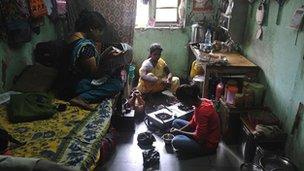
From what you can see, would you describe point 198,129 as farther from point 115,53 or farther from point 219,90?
point 115,53

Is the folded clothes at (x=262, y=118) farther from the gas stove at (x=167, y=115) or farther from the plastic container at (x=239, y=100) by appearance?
the gas stove at (x=167, y=115)

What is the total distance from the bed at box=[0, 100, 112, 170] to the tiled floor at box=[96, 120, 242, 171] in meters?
0.62

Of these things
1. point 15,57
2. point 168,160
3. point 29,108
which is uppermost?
point 15,57

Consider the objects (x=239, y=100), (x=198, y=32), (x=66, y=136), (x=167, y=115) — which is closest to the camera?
(x=66, y=136)

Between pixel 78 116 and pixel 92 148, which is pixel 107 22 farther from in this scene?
pixel 92 148

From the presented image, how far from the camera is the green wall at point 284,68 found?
288 cm

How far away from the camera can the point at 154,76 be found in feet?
15.5

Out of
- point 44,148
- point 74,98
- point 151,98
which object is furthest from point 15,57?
point 151,98

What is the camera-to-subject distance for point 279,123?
10.5ft

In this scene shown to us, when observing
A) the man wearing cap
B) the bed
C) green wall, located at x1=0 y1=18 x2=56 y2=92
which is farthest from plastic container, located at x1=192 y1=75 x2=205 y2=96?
green wall, located at x1=0 y1=18 x2=56 y2=92

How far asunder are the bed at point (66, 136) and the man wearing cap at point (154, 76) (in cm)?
183

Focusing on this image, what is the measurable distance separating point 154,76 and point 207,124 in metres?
1.77

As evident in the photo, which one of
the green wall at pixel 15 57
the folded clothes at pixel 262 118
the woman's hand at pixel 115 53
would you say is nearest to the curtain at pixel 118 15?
the woman's hand at pixel 115 53

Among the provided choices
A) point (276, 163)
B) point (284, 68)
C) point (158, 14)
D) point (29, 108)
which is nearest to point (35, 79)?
point (29, 108)
